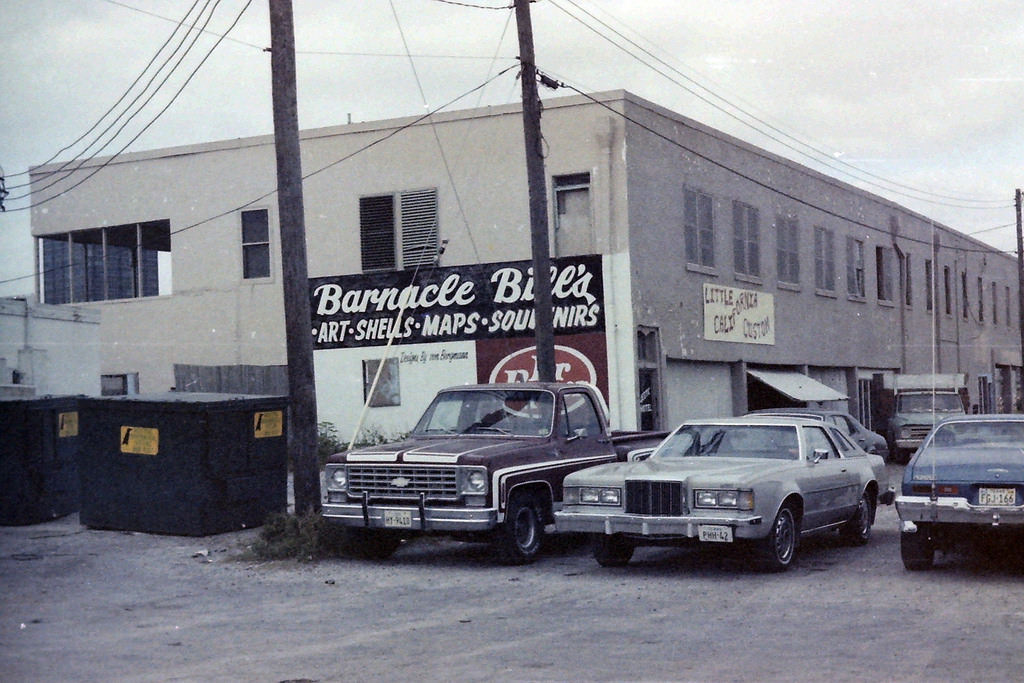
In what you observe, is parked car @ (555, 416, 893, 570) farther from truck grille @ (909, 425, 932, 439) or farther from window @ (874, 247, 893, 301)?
window @ (874, 247, 893, 301)

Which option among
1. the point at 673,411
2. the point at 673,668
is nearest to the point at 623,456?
the point at 673,668

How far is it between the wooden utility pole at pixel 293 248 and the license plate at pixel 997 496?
23.6ft

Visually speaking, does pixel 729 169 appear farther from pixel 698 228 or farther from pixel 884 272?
pixel 884 272

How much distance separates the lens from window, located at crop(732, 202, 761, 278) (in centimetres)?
2923

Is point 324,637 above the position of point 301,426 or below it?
below

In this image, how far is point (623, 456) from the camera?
47.8 ft

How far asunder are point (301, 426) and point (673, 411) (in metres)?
13.2

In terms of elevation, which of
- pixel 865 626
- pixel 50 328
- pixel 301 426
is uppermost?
pixel 50 328

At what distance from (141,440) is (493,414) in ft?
13.9

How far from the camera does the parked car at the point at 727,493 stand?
11.5 metres

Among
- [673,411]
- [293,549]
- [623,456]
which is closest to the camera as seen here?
[293,549]

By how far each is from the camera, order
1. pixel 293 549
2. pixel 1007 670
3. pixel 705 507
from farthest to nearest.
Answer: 1. pixel 293 549
2. pixel 705 507
3. pixel 1007 670

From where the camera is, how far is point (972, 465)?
440 inches

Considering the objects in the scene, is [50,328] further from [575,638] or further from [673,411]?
[575,638]
